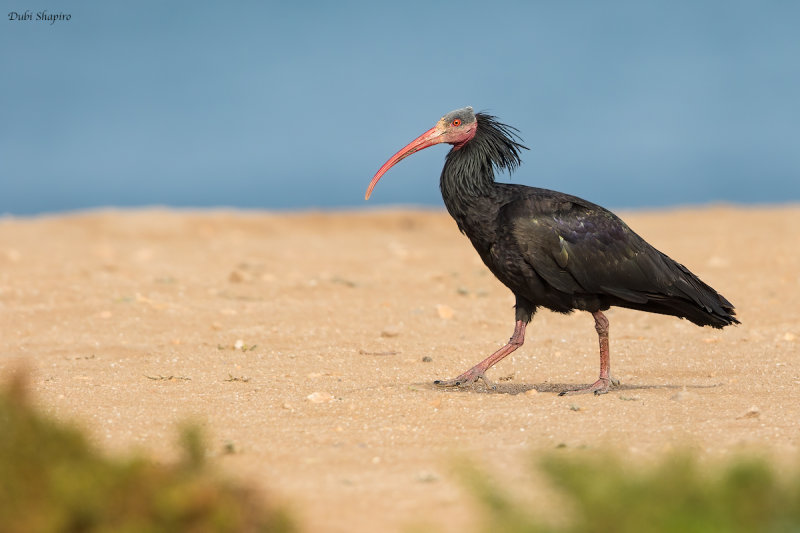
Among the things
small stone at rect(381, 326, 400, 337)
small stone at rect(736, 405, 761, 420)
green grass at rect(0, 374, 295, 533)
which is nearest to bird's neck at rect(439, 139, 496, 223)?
small stone at rect(736, 405, 761, 420)

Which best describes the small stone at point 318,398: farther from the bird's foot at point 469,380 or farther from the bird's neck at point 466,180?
the bird's neck at point 466,180

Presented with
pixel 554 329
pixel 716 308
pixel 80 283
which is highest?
pixel 716 308

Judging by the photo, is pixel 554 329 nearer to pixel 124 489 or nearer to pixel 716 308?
pixel 716 308

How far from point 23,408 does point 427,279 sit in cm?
1287

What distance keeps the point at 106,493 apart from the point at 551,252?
539 centimetres

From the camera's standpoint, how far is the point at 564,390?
9.37m

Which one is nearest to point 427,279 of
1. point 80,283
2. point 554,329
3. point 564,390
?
point 554,329

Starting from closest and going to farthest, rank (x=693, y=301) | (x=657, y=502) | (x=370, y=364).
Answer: (x=657, y=502) < (x=693, y=301) < (x=370, y=364)

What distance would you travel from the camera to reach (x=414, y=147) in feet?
34.0

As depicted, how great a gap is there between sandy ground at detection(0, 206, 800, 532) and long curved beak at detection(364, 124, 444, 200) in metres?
2.03

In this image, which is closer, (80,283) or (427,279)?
(80,283)

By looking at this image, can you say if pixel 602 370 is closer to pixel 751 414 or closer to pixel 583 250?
pixel 583 250

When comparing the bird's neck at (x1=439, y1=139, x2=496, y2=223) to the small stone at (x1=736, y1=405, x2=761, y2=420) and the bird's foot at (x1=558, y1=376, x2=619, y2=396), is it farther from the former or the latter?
the small stone at (x1=736, y1=405, x2=761, y2=420)

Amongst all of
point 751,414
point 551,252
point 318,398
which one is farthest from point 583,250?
point 318,398
